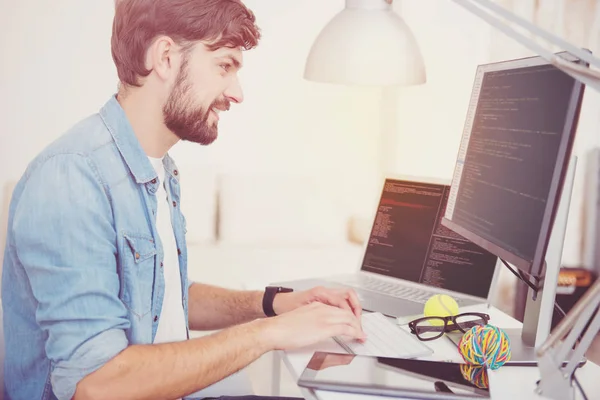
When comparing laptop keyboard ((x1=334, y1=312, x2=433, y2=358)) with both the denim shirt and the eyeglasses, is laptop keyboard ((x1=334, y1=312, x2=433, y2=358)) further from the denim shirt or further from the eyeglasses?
the denim shirt

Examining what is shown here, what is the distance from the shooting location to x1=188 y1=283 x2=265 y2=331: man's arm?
1.37m

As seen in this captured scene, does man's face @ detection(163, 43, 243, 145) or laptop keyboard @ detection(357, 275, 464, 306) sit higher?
man's face @ detection(163, 43, 243, 145)

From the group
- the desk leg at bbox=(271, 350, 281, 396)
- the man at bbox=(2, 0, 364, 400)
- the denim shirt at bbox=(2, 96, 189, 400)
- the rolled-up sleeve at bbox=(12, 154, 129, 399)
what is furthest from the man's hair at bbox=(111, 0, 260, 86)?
the desk leg at bbox=(271, 350, 281, 396)

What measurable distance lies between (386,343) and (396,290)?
0.36 metres

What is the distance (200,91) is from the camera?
1298 millimetres

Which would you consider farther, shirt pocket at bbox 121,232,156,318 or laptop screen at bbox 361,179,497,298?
laptop screen at bbox 361,179,497,298

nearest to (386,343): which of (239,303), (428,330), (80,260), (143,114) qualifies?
(428,330)

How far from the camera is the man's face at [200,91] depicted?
1.28 metres

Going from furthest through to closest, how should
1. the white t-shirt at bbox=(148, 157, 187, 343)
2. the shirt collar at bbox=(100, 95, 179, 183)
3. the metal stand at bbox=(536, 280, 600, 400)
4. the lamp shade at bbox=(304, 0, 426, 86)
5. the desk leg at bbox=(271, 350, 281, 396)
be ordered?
the desk leg at bbox=(271, 350, 281, 396) < the lamp shade at bbox=(304, 0, 426, 86) < the white t-shirt at bbox=(148, 157, 187, 343) < the shirt collar at bbox=(100, 95, 179, 183) < the metal stand at bbox=(536, 280, 600, 400)

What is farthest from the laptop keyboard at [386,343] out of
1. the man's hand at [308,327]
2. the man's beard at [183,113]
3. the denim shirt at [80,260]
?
the man's beard at [183,113]

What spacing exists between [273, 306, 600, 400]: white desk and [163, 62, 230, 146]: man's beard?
1.62ft

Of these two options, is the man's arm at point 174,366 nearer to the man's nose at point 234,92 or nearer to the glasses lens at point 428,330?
the glasses lens at point 428,330

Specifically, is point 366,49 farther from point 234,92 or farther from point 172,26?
point 172,26

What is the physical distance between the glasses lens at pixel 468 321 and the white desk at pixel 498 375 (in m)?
0.05
